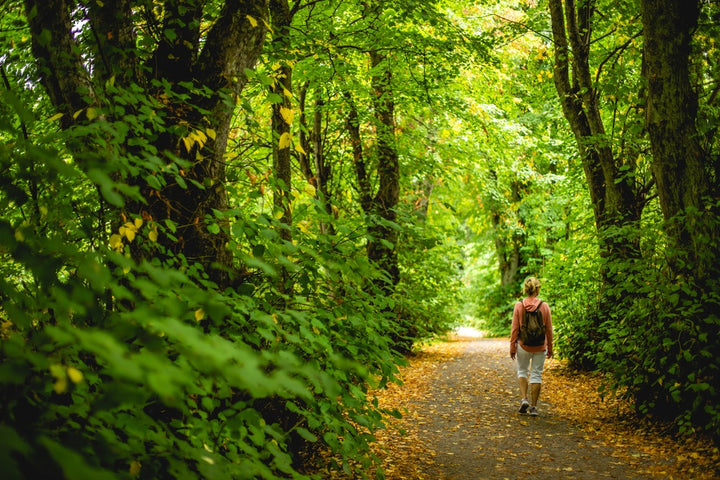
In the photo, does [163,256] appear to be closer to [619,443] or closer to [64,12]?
[64,12]

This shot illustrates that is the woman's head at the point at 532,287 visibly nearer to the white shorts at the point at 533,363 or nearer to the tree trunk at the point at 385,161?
the white shorts at the point at 533,363

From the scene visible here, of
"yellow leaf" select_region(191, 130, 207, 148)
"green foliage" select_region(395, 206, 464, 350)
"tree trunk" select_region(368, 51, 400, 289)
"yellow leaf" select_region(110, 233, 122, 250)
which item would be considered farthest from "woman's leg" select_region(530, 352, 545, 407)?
"yellow leaf" select_region(110, 233, 122, 250)

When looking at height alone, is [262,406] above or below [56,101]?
below

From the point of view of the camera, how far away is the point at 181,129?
11.2ft

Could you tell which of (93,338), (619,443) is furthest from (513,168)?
(93,338)

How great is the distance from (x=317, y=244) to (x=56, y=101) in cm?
212

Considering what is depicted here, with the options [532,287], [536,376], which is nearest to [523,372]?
[536,376]

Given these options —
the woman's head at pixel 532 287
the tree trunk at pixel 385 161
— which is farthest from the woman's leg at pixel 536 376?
the tree trunk at pixel 385 161

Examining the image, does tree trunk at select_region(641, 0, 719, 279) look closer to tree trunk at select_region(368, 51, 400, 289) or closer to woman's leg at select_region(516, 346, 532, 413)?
woman's leg at select_region(516, 346, 532, 413)

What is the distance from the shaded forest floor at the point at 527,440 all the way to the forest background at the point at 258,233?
1.36 feet

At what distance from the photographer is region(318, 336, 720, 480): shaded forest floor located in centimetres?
→ 476

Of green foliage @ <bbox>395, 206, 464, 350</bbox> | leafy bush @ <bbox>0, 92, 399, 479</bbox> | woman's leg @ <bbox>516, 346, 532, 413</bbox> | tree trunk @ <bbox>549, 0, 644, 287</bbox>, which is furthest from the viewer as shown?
green foliage @ <bbox>395, 206, 464, 350</bbox>

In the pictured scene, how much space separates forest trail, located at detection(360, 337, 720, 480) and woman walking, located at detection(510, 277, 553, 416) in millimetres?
372

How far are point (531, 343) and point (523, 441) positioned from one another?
158 centimetres
